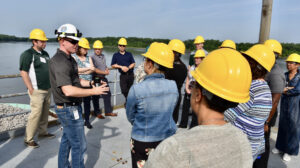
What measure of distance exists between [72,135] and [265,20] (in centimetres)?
410

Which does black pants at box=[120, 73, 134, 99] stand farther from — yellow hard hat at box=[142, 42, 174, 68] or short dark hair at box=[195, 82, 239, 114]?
short dark hair at box=[195, 82, 239, 114]

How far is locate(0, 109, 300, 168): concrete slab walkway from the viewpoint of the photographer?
3021mm

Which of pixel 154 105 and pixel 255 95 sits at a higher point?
pixel 255 95

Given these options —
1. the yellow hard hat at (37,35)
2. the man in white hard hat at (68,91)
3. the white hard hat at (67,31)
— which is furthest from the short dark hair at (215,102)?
the yellow hard hat at (37,35)

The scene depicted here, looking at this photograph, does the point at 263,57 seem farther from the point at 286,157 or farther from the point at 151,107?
the point at 286,157

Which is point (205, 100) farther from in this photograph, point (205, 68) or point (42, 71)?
point (42, 71)

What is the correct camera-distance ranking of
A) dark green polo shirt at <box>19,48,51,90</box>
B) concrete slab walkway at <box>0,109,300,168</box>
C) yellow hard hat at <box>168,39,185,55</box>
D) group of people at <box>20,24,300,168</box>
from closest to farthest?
group of people at <box>20,24,300,168</box> → concrete slab walkway at <box>0,109,300,168</box> → dark green polo shirt at <box>19,48,51,90</box> → yellow hard hat at <box>168,39,185,55</box>

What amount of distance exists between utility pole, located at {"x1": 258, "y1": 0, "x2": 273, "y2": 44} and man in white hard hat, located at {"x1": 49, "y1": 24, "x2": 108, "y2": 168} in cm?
356

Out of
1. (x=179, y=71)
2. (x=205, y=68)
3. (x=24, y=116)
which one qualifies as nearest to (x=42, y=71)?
(x=179, y=71)

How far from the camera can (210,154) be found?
812 millimetres

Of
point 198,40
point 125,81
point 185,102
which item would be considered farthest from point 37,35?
point 198,40

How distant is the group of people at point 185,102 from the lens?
0.86 metres

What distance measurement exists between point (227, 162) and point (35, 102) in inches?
134

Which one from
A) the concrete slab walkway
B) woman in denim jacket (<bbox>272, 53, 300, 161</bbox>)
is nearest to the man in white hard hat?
the concrete slab walkway
